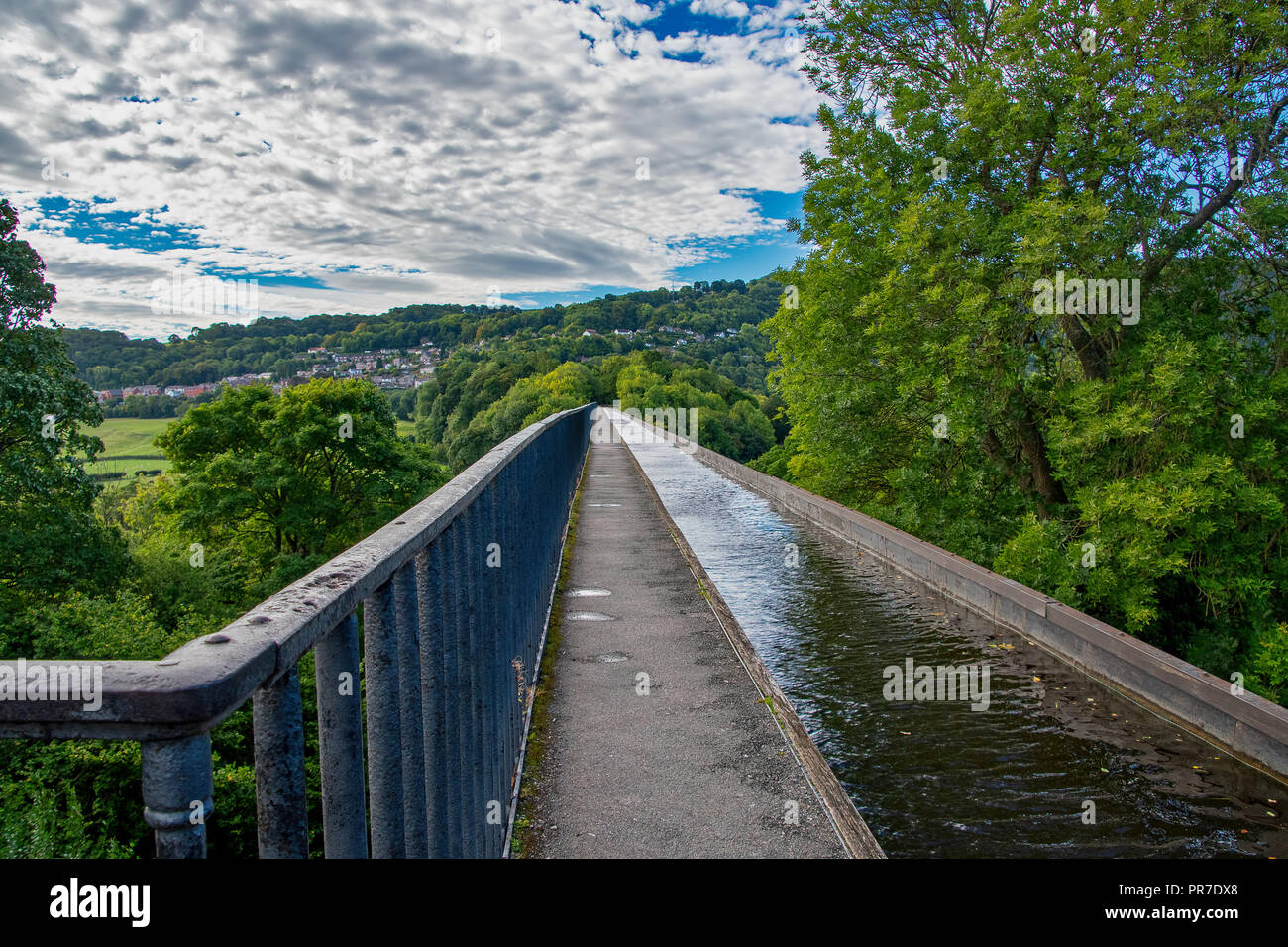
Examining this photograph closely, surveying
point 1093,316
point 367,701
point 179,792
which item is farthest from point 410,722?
point 1093,316

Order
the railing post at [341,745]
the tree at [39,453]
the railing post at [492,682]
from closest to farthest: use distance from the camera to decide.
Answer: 1. the railing post at [341,745]
2. the railing post at [492,682]
3. the tree at [39,453]

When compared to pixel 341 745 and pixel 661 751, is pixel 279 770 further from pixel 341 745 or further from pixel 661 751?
pixel 661 751

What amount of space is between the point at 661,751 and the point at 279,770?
3.11 metres

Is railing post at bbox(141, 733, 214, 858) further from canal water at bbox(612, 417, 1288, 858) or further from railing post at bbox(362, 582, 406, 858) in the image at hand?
canal water at bbox(612, 417, 1288, 858)

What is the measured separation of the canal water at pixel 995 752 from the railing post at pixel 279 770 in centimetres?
308

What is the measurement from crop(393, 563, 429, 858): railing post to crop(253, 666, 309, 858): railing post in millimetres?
633

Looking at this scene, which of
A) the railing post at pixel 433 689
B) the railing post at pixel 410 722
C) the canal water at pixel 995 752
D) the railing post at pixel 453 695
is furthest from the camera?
the canal water at pixel 995 752

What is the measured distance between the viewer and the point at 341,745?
4.65 ft

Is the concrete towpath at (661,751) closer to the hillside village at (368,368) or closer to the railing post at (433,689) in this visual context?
the railing post at (433,689)

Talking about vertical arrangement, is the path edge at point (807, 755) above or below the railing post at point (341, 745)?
below

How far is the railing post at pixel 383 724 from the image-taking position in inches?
63.9

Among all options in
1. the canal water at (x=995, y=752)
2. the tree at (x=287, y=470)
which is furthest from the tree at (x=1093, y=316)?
the tree at (x=287, y=470)
